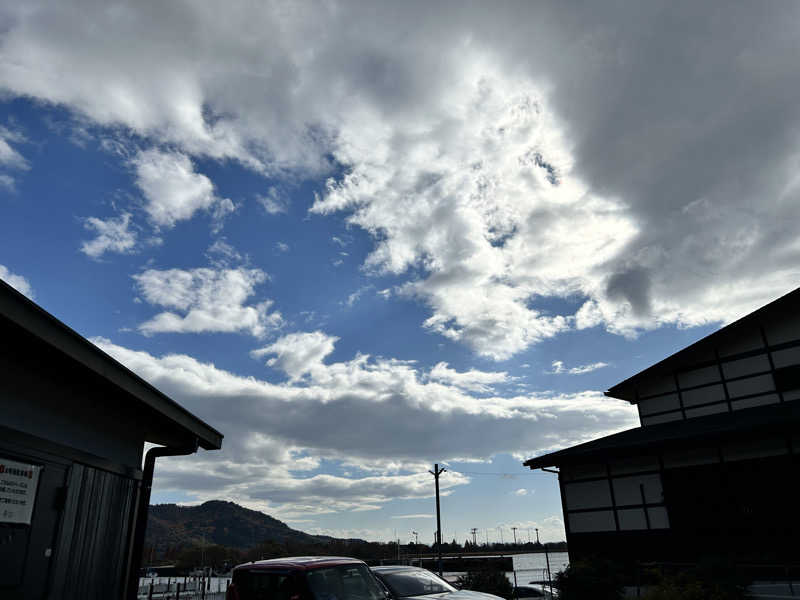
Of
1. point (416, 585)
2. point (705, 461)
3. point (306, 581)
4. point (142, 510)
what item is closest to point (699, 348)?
point (705, 461)

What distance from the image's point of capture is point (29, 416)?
6.39 m

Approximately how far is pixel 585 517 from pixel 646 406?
5637mm

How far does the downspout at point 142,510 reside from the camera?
28.0 ft

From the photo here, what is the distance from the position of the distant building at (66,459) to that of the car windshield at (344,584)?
3.23 meters

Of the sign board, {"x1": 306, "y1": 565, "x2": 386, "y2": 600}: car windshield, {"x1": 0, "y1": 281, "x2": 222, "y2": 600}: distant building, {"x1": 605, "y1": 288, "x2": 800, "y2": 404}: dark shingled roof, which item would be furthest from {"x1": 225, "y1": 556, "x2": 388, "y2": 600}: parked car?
{"x1": 605, "y1": 288, "x2": 800, "y2": 404}: dark shingled roof

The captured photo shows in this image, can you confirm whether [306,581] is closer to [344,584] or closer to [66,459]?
[344,584]

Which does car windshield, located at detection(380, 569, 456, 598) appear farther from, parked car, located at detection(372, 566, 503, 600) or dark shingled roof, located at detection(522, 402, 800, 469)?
dark shingled roof, located at detection(522, 402, 800, 469)

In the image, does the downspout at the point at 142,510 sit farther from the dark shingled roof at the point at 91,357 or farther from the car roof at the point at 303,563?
the car roof at the point at 303,563

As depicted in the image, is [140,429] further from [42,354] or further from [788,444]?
[788,444]

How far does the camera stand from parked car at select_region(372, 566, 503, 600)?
9281 millimetres

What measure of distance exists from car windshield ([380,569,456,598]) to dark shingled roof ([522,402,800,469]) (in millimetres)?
11627

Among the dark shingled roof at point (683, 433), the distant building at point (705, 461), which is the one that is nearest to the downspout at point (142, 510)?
the dark shingled roof at point (683, 433)

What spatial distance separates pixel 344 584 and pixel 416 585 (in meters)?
2.77

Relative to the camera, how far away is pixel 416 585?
972 cm
